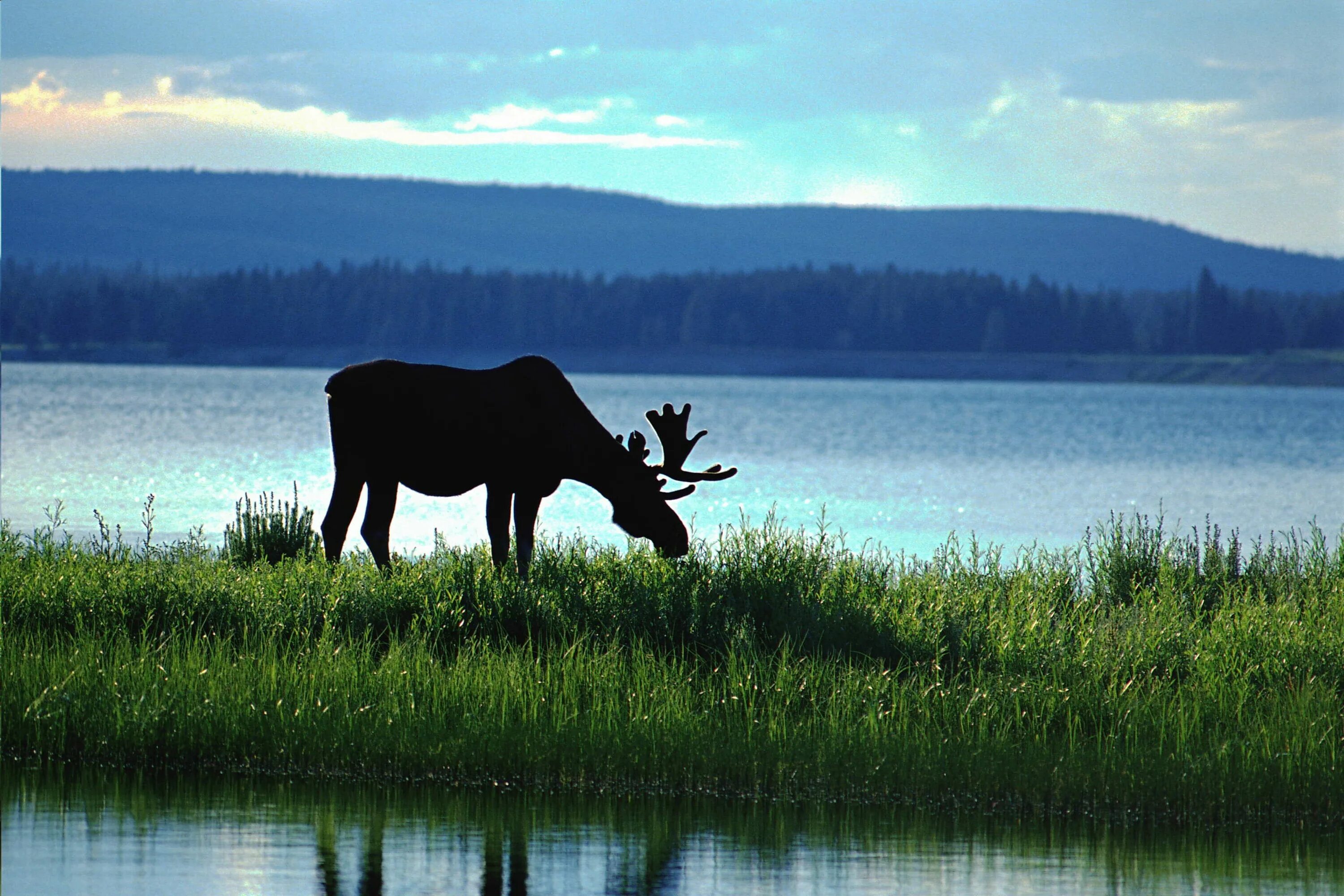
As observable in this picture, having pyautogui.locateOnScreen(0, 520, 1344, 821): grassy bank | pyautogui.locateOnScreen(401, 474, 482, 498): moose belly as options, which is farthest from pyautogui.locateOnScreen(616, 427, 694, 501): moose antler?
pyautogui.locateOnScreen(401, 474, 482, 498): moose belly

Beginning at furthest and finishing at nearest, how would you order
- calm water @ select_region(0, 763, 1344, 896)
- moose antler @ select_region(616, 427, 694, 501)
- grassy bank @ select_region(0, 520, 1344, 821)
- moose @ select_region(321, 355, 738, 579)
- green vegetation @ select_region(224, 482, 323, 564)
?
green vegetation @ select_region(224, 482, 323, 564) → moose antler @ select_region(616, 427, 694, 501) → moose @ select_region(321, 355, 738, 579) → grassy bank @ select_region(0, 520, 1344, 821) → calm water @ select_region(0, 763, 1344, 896)

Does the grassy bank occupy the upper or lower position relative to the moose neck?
lower

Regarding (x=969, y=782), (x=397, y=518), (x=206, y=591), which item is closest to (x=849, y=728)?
(x=969, y=782)

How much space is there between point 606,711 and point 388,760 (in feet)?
4.35

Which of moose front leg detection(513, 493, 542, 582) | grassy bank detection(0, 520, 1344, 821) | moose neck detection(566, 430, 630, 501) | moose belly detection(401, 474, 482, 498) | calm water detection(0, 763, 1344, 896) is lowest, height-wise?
calm water detection(0, 763, 1344, 896)

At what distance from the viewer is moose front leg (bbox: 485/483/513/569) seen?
1405 centimetres

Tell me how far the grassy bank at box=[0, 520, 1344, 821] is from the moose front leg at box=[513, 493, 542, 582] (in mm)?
247

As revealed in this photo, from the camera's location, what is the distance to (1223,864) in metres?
8.99

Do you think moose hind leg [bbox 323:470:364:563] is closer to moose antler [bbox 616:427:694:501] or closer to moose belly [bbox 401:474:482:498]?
moose belly [bbox 401:474:482:498]

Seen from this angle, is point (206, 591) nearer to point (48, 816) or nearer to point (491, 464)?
point (491, 464)

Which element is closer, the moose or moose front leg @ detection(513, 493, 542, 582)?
the moose

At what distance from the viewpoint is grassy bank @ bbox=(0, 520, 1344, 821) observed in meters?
10.4

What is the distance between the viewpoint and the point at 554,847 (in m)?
8.87

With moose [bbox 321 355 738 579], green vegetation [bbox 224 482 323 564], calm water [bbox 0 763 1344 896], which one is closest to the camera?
calm water [bbox 0 763 1344 896]
